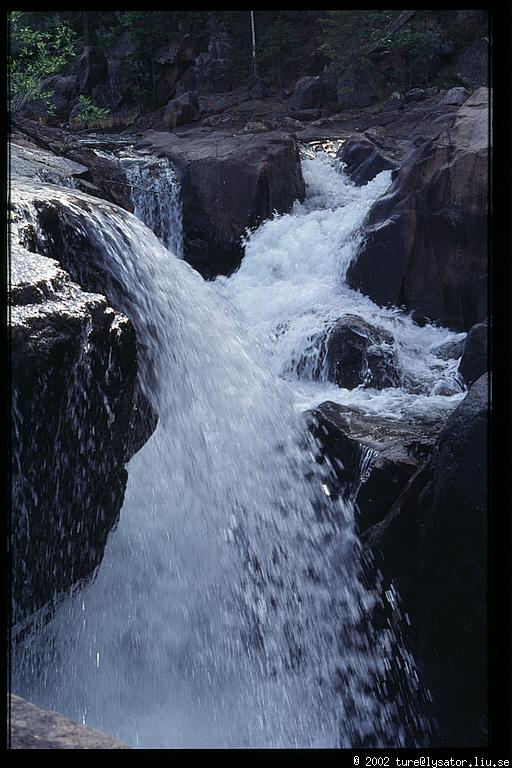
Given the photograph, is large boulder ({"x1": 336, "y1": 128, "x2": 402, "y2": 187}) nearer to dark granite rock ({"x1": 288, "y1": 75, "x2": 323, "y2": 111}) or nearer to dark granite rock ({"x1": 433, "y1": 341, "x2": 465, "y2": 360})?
dark granite rock ({"x1": 433, "y1": 341, "x2": 465, "y2": 360})

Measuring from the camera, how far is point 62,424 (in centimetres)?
326

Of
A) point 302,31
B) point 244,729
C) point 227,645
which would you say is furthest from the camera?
point 302,31

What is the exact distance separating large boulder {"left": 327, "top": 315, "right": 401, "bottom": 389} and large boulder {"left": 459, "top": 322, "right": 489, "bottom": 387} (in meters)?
0.77

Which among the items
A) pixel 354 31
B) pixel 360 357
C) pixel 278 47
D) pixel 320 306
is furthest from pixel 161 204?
pixel 278 47

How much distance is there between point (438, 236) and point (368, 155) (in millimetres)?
5059

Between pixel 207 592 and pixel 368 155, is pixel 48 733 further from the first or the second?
pixel 368 155

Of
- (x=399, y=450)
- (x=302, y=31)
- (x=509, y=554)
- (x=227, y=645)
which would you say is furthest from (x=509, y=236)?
(x=302, y=31)

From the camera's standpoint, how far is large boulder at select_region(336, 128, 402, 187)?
12672 millimetres

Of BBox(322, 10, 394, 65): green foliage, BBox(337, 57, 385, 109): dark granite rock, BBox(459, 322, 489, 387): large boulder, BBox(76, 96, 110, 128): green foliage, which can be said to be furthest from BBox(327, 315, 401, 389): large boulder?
BBox(322, 10, 394, 65): green foliage

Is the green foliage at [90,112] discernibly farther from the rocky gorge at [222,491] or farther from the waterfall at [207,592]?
the waterfall at [207,592]

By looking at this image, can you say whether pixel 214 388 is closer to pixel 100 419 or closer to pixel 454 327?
pixel 100 419

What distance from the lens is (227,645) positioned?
4.58 m

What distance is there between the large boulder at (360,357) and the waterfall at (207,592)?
6.96ft

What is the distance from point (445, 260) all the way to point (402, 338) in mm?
1266
